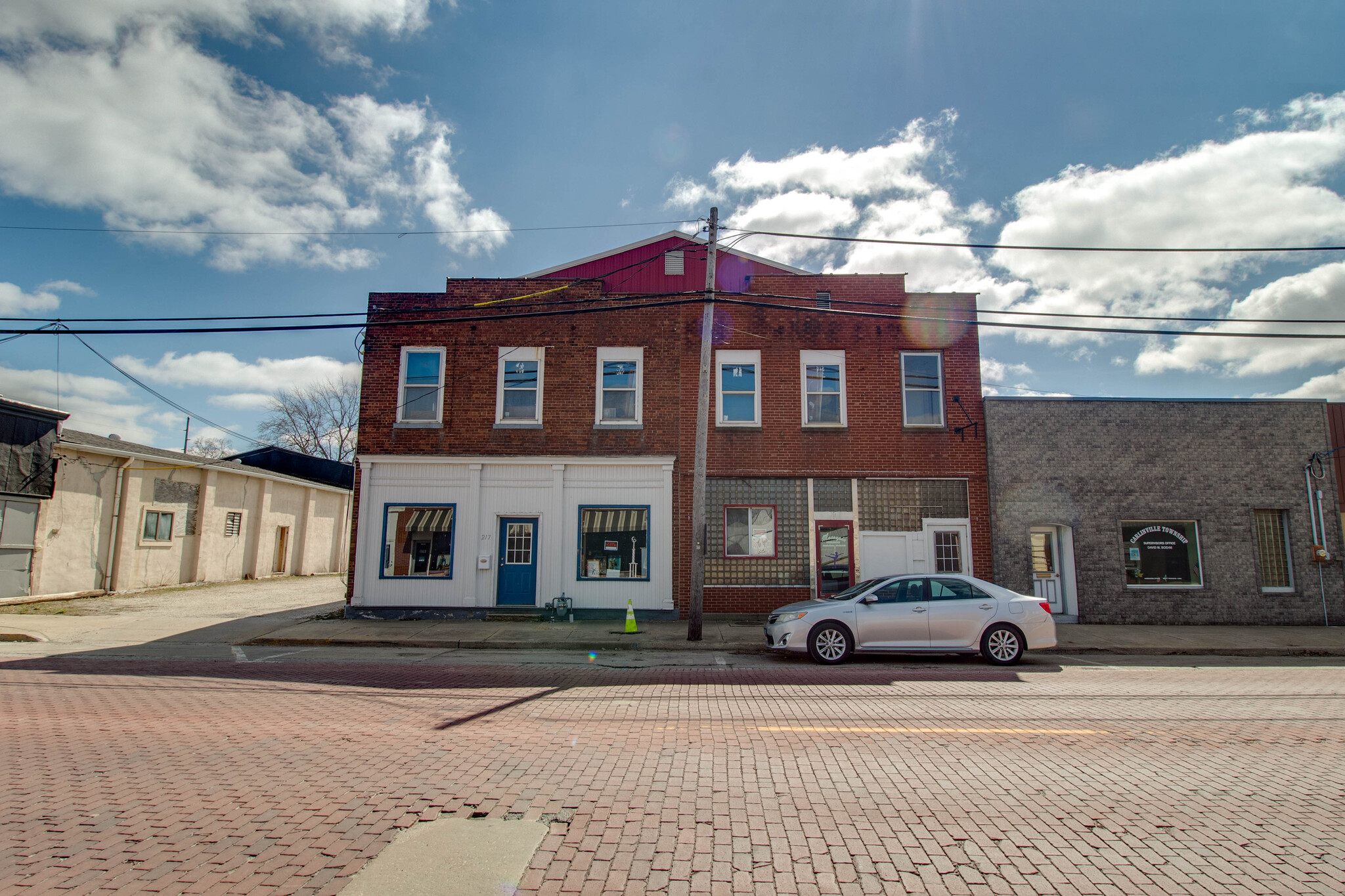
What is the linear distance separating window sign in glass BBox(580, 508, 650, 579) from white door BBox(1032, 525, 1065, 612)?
9.25 meters

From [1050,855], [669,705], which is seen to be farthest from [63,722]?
[1050,855]

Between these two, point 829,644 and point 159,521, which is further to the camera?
point 159,521

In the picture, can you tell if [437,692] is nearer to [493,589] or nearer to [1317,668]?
[493,589]

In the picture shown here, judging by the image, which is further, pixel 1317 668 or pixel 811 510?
pixel 811 510

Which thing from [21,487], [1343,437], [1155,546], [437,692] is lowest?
[437,692]

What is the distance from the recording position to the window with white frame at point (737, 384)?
1712 cm

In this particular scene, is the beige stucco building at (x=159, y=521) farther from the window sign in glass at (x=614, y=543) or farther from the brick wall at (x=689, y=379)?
the window sign in glass at (x=614, y=543)

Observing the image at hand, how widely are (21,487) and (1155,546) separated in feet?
91.7

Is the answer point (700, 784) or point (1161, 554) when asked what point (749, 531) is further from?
point (700, 784)

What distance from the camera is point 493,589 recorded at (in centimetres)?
1633

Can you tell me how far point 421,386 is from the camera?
1722 centimetres

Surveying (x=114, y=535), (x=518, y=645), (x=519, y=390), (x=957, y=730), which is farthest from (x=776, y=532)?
(x=114, y=535)

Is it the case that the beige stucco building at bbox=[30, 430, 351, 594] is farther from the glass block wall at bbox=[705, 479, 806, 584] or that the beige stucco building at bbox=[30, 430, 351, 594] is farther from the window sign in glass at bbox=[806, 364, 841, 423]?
the window sign in glass at bbox=[806, 364, 841, 423]

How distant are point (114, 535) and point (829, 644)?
21.2 metres
